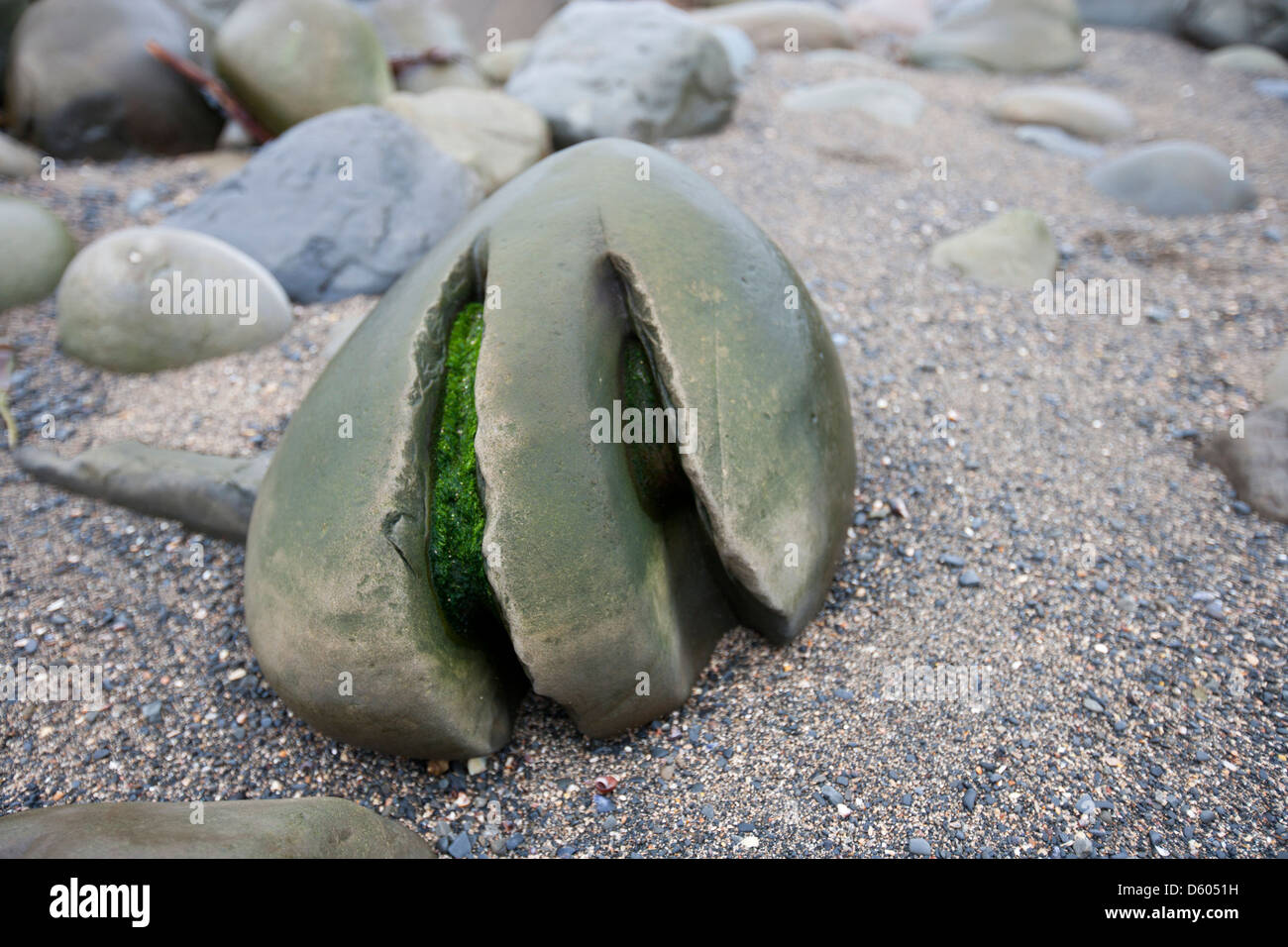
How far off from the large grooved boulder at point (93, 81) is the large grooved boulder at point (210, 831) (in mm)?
5015

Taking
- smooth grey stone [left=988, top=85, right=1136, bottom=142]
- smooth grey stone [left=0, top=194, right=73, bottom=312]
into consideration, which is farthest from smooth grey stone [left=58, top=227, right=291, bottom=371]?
smooth grey stone [left=988, top=85, right=1136, bottom=142]

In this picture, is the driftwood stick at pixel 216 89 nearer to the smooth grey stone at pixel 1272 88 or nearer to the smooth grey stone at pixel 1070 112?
the smooth grey stone at pixel 1070 112

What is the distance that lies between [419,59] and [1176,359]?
5368 millimetres

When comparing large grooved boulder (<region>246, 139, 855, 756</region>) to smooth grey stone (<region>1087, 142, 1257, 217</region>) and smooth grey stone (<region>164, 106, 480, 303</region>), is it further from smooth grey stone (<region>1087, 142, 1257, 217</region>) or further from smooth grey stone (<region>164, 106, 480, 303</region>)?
smooth grey stone (<region>1087, 142, 1257, 217</region>)

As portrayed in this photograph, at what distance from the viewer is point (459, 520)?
2.46m

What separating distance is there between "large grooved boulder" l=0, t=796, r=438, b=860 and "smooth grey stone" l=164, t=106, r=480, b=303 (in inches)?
113

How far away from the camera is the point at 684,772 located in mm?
2486

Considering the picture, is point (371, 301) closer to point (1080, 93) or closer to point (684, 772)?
point (684, 772)

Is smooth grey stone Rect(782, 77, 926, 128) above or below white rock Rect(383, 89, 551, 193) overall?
below

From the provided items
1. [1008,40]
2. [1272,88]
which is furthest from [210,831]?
[1272,88]

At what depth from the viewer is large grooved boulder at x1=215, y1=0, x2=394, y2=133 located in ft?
18.2

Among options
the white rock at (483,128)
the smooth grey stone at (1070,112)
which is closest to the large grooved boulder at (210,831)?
the white rock at (483,128)

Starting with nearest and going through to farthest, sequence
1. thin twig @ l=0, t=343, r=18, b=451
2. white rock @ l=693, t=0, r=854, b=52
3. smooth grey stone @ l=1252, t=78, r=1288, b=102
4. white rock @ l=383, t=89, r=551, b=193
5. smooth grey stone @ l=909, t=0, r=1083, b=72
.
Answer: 1. thin twig @ l=0, t=343, r=18, b=451
2. white rock @ l=383, t=89, r=551, b=193
3. smooth grey stone @ l=1252, t=78, r=1288, b=102
4. smooth grey stone @ l=909, t=0, r=1083, b=72
5. white rock @ l=693, t=0, r=854, b=52
